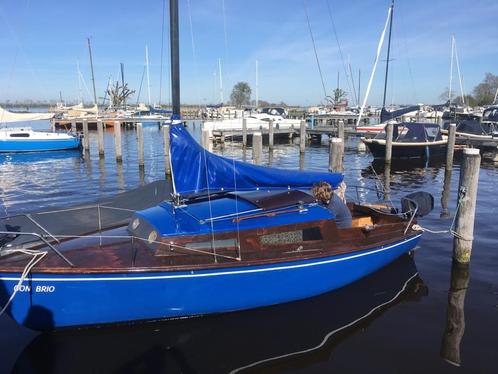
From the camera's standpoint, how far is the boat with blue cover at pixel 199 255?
6090 mm

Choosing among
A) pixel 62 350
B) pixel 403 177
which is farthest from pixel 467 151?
pixel 403 177

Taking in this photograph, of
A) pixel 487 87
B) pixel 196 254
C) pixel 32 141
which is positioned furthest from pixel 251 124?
pixel 487 87

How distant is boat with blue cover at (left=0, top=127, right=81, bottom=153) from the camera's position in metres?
30.0

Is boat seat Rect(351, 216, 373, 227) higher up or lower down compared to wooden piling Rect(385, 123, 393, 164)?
lower down

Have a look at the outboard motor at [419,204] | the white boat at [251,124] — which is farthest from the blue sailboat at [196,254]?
the white boat at [251,124]

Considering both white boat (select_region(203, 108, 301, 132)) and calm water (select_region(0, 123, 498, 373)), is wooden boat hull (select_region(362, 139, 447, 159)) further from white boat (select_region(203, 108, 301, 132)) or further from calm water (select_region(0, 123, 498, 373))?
calm water (select_region(0, 123, 498, 373))

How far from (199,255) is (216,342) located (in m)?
1.44

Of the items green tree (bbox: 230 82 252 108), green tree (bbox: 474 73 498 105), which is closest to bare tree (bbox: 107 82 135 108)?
green tree (bbox: 230 82 252 108)

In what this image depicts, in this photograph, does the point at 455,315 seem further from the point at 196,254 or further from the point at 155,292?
the point at 155,292

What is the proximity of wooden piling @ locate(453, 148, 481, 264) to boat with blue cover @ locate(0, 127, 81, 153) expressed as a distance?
30.0m

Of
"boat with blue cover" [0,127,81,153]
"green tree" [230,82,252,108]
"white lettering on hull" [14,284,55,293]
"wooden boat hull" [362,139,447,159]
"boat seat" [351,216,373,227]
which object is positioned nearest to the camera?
"white lettering on hull" [14,284,55,293]

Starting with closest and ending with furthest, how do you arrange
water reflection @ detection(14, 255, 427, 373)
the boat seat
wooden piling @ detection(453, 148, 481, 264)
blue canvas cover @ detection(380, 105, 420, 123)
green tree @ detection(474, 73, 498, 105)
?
1. water reflection @ detection(14, 255, 427, 373)
2. wooden piling @ detection(453, 148, 481, 264)
3. the boat seat
4. blue canvas cover @ detection(380, 105, 420, 123)
5. green tree @ detection(474, 73, 498, 105)

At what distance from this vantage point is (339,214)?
815 centimetres

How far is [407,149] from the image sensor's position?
85.9 ft
